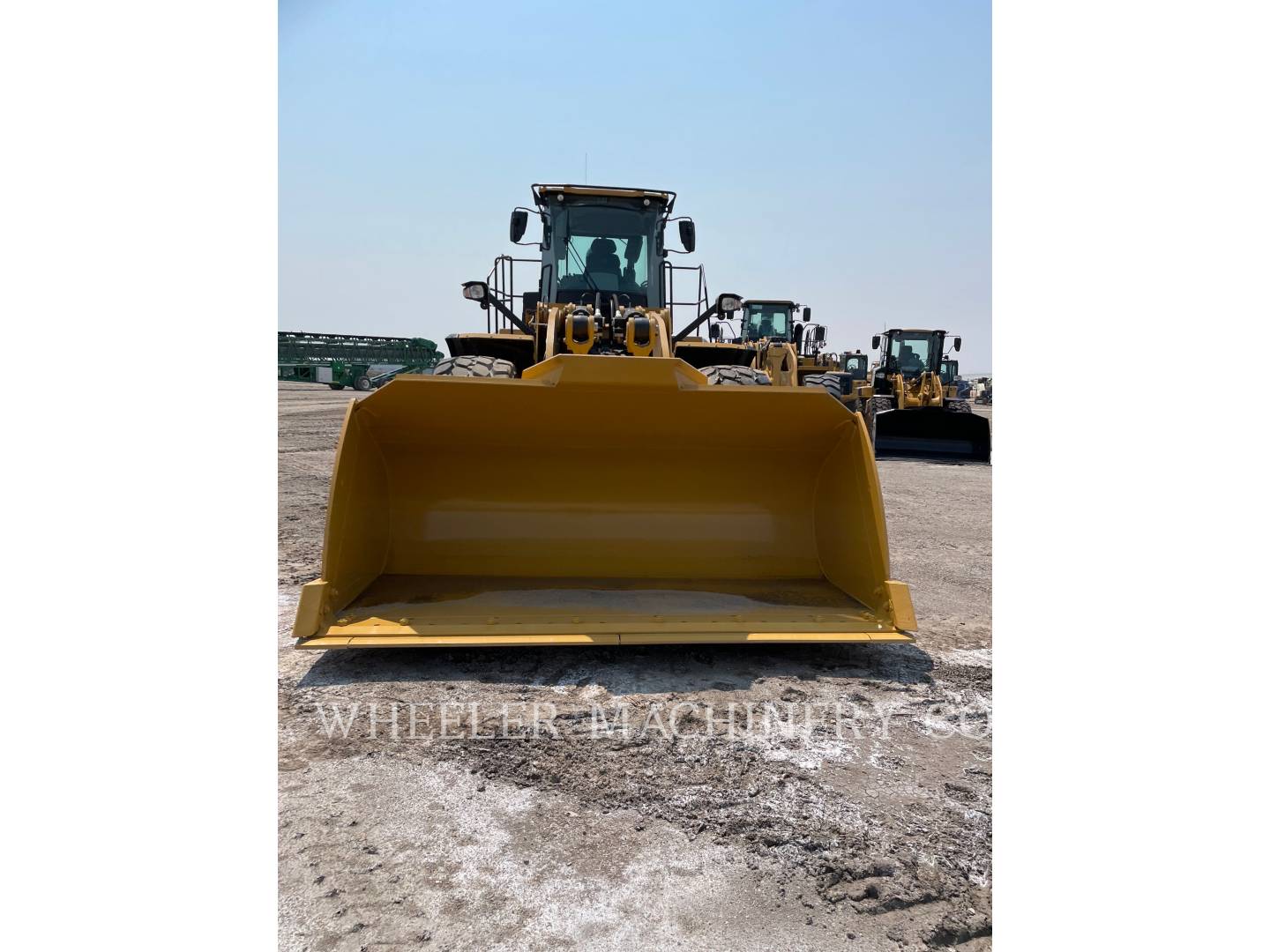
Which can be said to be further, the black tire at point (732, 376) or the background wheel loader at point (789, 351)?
the background wheel loader at point (789, 351)

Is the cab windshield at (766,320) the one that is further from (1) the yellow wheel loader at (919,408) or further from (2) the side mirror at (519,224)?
(2) the side mirror at (519,224)

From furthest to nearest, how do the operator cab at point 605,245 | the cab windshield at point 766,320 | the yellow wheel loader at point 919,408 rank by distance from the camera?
the cab windshield at point 766,320, the yellow wheel loader at point 919,408, the operator cab at point 605,245

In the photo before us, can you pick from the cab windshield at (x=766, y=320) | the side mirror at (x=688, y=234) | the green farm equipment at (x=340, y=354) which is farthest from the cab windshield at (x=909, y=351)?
the green farm equipment at (x=340, y=354)

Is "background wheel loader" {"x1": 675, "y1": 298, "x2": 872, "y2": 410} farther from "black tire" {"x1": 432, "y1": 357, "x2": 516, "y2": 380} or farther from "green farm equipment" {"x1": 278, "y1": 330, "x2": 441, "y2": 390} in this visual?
"green farm equipment" {"x1": 278, "y1": 330, "x2": 441, "y2": 390}

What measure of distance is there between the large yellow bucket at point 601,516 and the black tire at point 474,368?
0.71m

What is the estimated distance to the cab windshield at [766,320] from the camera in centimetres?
1769

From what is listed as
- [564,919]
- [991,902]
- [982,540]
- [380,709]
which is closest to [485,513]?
[380,709]

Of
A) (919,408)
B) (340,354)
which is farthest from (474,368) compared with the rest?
(340,354)

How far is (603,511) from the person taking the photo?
160 inches

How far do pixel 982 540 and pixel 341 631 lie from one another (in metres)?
5.23

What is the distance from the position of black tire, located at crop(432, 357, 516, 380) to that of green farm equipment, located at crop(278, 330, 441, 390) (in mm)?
33154

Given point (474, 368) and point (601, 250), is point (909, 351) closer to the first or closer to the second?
point (601, 250)

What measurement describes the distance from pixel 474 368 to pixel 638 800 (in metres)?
3.05

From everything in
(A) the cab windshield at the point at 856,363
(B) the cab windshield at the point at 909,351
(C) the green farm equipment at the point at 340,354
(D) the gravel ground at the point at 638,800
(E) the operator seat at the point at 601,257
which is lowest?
(D) the gravel ground at the point at 638,800
